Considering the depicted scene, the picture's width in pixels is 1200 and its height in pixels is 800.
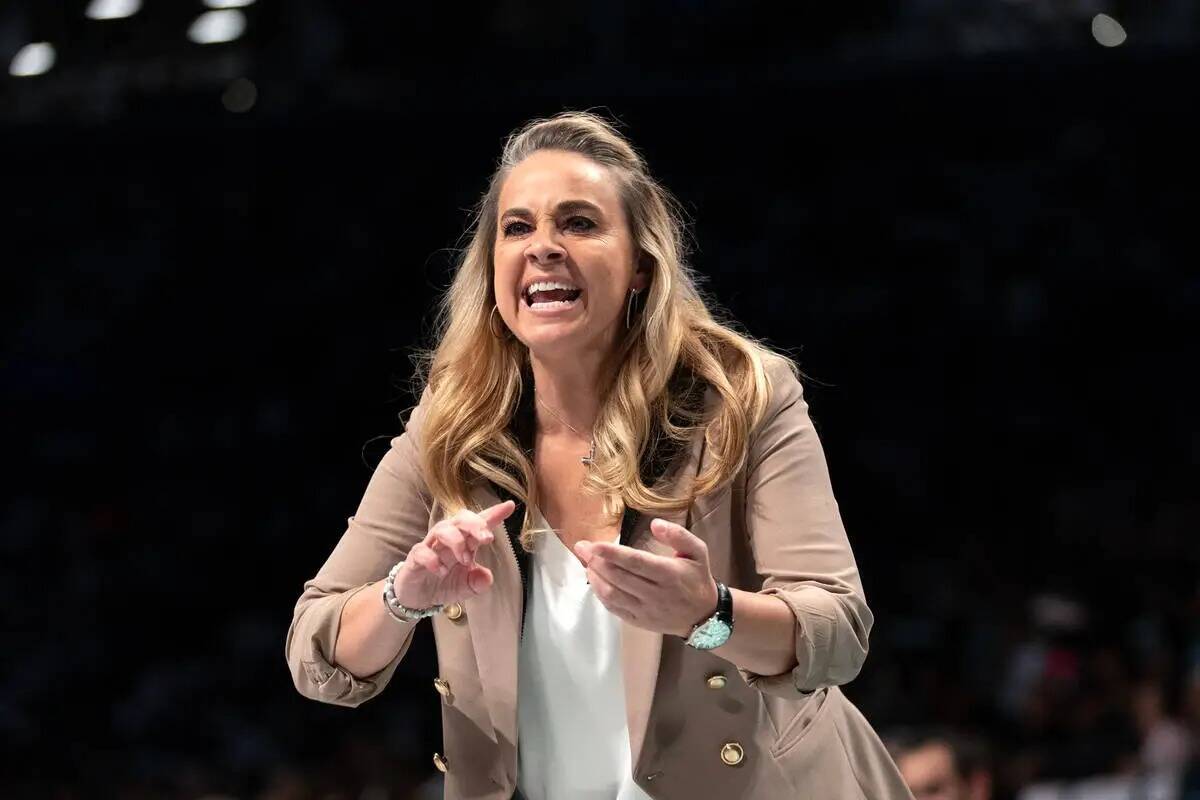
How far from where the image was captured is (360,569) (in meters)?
1.79

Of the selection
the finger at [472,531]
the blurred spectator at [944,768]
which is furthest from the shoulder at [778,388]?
the blurred spectator at [944,768]

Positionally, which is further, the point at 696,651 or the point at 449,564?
the point at 696,651

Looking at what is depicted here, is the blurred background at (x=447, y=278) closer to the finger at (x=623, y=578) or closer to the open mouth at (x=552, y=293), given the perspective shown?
the open mouth at (x=552, y=293)

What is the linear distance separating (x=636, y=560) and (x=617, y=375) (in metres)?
0.47

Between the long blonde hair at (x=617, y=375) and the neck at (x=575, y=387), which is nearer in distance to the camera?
the long blonde hair at (x=617, y=375)

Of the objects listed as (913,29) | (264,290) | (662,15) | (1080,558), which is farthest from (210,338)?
(1080,558)

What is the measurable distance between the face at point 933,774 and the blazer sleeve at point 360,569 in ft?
3.88

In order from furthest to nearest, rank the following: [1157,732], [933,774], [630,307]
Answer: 1. [1157,732]
2. [933,774]
3. [630,307]

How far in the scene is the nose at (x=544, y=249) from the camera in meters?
1.78

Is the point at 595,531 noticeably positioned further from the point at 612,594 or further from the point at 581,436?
the point at 612,594

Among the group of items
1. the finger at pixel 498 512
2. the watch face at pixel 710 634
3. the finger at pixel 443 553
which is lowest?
the watch face at pixel 710 634

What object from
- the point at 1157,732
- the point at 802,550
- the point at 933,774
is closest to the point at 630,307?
the point at 802,550

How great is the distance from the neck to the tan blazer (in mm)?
135

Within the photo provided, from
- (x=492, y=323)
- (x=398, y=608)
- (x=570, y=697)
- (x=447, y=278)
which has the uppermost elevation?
(x=447, y=278)
